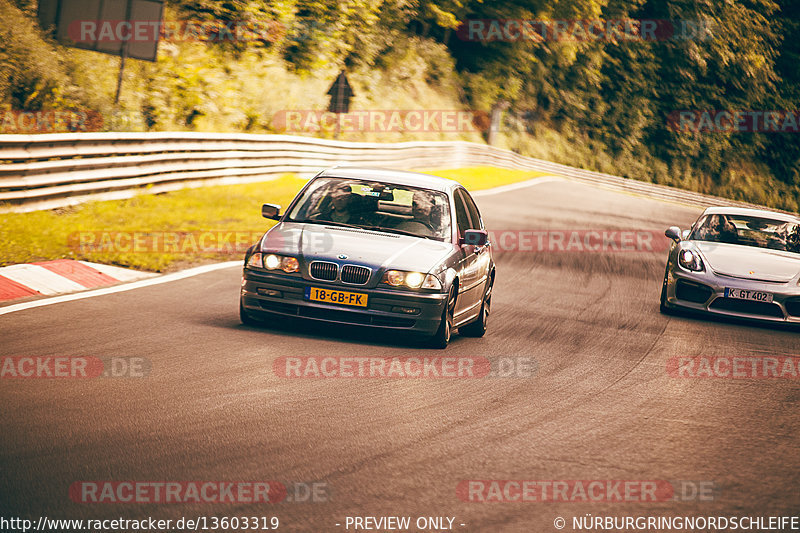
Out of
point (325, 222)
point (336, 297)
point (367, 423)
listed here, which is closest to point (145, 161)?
point (325, 222)

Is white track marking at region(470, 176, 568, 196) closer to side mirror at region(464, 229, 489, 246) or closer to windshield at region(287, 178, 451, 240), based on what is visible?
windshield at region(287, 178, 451, 240)

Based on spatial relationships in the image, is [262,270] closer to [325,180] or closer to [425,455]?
[325,180]

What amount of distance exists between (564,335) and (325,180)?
288cm

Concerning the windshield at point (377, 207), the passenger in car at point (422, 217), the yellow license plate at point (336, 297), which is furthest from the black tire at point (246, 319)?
the passenger in car at point (422, 217)

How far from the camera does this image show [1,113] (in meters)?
17.4

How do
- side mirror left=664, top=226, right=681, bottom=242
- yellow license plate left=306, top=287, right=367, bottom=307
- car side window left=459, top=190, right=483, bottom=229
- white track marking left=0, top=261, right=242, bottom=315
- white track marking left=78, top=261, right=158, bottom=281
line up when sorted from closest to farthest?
yellow license plate left=306, top=287, right=367, bottom=307 < white track marking left=0, top=261, right=242, bottom=315 < car side window left=459, top=190, right=483, bottom=229 < white track marking left=78, top=261, right=158, bottom=281 < side mirror left=664, top=226, right=681, bottom=242

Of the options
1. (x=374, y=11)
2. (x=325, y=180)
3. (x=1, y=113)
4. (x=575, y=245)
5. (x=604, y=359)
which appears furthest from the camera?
(x=374, y=11)

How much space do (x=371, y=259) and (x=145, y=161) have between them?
991 cm

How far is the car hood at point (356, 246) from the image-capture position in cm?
818

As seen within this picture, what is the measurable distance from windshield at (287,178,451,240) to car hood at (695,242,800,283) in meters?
4.45

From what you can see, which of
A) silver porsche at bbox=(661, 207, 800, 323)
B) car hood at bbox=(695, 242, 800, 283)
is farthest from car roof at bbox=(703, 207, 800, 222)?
car hood at bbox=(695, 242, 800, 283)

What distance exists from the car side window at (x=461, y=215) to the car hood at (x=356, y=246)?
523 mm

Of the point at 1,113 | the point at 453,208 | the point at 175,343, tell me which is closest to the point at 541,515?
the point at 175,343

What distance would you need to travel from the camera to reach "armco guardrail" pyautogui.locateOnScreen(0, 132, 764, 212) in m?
13.0
